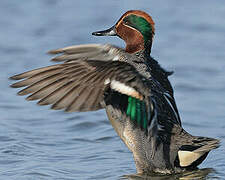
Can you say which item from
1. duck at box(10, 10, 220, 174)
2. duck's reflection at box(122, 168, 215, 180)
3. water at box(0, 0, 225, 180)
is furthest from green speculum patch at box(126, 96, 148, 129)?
water at box(0, 0, 225, 180)

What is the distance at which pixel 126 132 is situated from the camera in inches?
246

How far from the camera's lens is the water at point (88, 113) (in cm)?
699

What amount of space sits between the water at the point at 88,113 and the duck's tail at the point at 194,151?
256mm

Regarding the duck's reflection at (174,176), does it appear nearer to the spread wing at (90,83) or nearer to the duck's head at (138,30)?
the spread wing at (90,83)

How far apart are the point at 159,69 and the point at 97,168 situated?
124cm

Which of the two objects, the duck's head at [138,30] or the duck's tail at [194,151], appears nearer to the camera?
the duck's tail at [194,151]

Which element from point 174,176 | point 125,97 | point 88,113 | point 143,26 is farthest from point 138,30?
point 88,113

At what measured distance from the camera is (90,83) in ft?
19.2

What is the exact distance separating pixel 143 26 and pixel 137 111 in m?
1.06

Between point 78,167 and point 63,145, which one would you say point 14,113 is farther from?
point 78,167

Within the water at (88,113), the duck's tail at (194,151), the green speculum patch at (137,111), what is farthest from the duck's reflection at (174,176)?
the green speculum patch at (137,111)

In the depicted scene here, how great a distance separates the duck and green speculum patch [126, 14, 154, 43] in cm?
29

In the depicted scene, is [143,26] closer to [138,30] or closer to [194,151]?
[138,30]

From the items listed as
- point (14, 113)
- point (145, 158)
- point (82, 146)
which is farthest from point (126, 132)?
point (14, 113)
